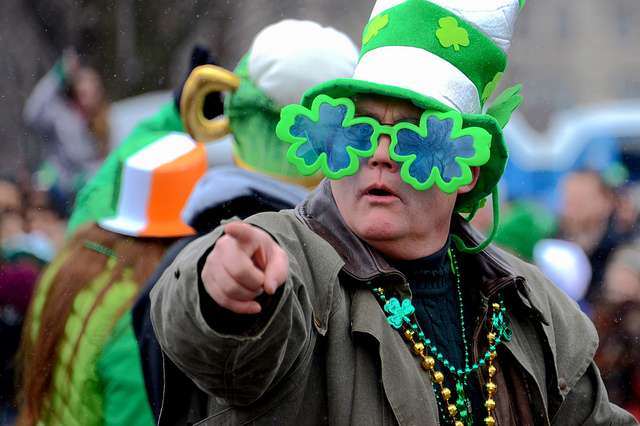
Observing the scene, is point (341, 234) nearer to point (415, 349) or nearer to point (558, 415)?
point (415, 349)

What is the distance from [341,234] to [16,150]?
11.6m

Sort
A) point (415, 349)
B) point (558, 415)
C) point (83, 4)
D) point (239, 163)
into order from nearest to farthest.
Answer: point (415, 349)
point (558, 415)
point (239, 163)
point (83, 4)

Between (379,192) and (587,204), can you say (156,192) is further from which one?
(587,204)

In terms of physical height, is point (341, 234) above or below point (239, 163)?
above

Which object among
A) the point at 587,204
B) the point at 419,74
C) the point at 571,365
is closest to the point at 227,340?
the point at 419,74

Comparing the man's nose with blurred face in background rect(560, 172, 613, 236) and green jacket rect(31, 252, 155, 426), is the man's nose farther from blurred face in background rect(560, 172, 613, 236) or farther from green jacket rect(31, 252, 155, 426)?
blurred face in background rect(560, 172, 613, 236)

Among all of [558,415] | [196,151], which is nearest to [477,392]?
[558,415]

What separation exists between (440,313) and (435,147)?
423 mm

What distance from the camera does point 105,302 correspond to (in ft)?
8.86

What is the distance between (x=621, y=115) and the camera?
1023 cm

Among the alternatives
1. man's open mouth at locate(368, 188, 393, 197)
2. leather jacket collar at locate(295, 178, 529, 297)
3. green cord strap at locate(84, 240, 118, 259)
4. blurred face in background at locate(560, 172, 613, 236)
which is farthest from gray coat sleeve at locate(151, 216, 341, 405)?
blurred face in background at locate(560, 172, 613, 236)

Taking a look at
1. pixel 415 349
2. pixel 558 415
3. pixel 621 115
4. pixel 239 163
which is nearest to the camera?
pixel 415 349

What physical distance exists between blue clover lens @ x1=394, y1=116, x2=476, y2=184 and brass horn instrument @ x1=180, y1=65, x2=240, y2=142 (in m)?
1.18

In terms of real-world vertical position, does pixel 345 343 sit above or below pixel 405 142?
below
